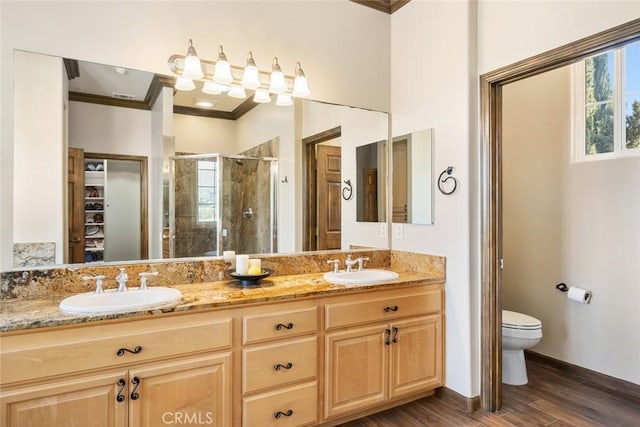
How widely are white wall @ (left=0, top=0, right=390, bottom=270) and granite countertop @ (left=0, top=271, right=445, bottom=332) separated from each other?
396 mm

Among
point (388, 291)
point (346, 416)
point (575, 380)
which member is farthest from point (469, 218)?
point (575, 380)

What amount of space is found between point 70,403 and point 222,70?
1762mm

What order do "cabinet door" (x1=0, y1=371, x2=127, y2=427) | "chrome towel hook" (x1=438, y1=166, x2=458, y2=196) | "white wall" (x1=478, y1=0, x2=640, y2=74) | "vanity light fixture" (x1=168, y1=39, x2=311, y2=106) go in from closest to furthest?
"cabinet door" (x1=0, y1=371, x2=127, y2=427), "white wall" (x1=478, y1=0, x2=640, y2=74), "vanity light fixture" (x1=168, y1=39, x2=311, y2=106), "chrome towel hook" (x1=438, y1=166, x2=458, y2=196)

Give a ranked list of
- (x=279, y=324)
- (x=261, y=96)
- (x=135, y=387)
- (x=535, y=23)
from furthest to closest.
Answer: (x=261, y=96), (x=535, y=23), (x=279, y=324), (x=135, y=387)

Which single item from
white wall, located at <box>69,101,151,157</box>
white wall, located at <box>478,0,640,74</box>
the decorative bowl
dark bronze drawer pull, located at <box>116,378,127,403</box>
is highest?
white wall, located at <box>478,0,640,74</box>

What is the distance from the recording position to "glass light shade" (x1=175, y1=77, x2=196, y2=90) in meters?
2.12

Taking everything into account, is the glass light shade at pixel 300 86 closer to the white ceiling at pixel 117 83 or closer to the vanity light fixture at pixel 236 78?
the vanity light fixture at pixel 236 78

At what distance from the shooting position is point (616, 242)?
2537mm

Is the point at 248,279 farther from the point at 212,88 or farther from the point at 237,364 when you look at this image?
the point at 212,88

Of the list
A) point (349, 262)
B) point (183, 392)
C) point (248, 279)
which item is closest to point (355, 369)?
point (349, 262)

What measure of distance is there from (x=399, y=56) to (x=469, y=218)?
134 centimetres

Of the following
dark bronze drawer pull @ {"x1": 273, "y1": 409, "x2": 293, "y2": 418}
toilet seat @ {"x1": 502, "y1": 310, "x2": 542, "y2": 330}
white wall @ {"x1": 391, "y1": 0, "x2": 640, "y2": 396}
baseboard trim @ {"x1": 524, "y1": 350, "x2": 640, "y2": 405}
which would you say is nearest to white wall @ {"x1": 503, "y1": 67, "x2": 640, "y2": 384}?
baseboard trim @ {"x1": 524, "y1": 350, "x2": 640, "y2": 405}

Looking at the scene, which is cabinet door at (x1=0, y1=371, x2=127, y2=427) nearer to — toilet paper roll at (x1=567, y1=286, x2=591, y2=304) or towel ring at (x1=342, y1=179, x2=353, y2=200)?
towel ring at (x1=342, y1=179, x2=353, y2=200)

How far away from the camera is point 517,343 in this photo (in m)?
2.59
